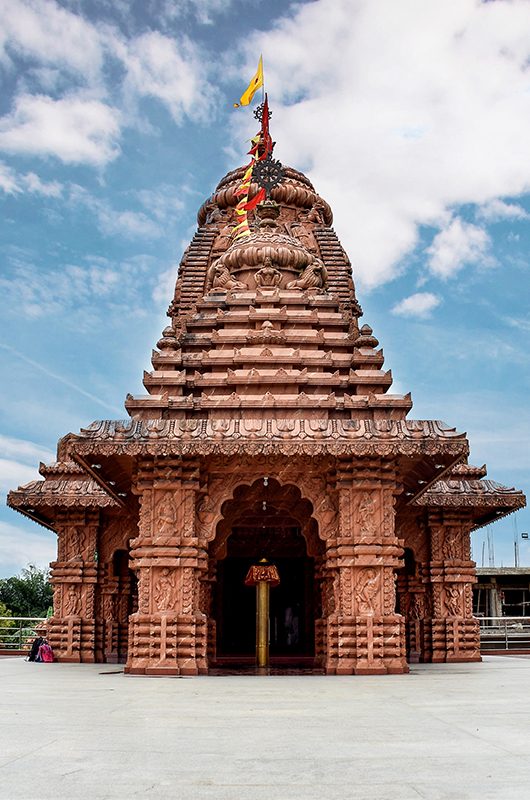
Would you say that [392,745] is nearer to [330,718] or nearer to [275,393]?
[330,718]

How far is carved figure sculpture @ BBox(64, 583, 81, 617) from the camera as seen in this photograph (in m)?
23.1

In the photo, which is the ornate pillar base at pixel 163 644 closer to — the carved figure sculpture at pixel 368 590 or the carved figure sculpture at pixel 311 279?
the carved figure sculpture at pixel 368 590

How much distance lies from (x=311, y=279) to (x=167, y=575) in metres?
9.70

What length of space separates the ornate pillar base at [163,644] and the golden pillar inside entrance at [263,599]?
3325 mm

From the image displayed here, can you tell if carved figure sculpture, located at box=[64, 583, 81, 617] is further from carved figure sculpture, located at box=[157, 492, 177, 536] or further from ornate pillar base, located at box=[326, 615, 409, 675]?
ornate pillar base, located at box=[326, 615, 409, 675]

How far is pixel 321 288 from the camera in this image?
23.2 meters

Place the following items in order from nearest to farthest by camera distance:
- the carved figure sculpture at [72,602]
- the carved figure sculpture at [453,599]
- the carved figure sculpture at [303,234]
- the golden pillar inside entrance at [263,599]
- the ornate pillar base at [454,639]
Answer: the golden pillar inside entrance at [263,599] < the ornate pillar base at [454,639] < the carved figure sculpture at [453,599] < the carved figure sculpture at [72,602] < the carved figure sculpture at [303,234]

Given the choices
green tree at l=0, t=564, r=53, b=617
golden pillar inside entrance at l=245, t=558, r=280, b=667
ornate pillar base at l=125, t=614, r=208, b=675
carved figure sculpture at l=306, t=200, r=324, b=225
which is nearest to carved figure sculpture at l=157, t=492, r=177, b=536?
ornate pillar base at l=125, t=614, r=208, b=675

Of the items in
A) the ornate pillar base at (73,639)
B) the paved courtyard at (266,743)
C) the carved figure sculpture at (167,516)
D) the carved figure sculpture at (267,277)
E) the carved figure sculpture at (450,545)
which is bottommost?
the ornate pillar base at (73,639)

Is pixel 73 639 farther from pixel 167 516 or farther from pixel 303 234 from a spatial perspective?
pixel 303 234

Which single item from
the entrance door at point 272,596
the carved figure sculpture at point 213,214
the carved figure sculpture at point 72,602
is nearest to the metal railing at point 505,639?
the entrance door at point 272,596

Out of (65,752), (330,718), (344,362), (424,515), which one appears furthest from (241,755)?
(424,515)

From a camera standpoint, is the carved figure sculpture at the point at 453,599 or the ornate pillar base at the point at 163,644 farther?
the carved figure sculpture at the point at 453,599

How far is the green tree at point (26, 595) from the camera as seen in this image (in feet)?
208
